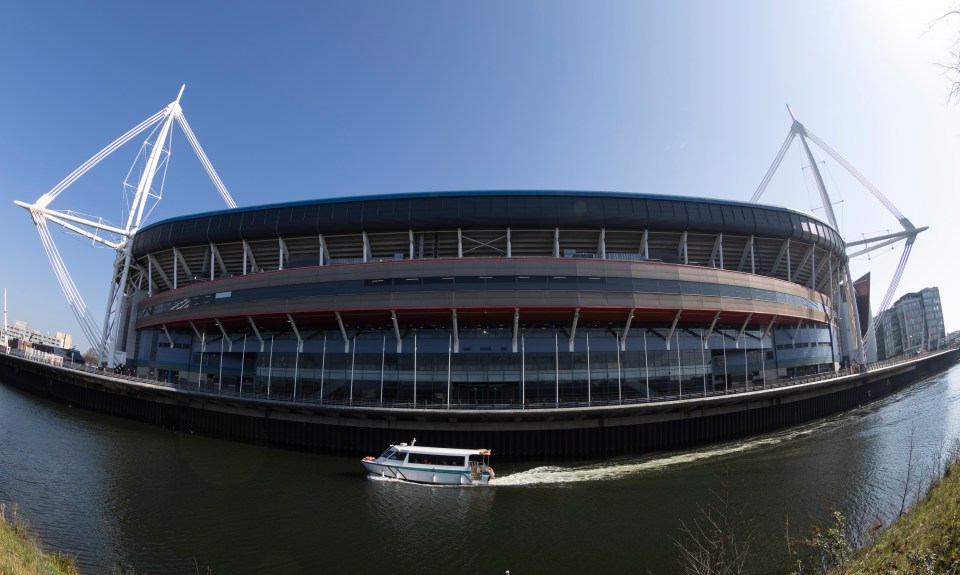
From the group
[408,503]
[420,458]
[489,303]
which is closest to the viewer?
[408,503]

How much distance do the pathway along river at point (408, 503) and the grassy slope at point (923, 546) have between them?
16.3 ft

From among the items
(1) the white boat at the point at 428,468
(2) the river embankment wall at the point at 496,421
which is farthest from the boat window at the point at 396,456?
(2) the river embankment wall at the point at 496,421

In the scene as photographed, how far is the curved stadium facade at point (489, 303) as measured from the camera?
3784 centimetres

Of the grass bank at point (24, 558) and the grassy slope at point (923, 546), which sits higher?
the grassy slope at point (923, 546)

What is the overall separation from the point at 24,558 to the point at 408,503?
15.6 metres

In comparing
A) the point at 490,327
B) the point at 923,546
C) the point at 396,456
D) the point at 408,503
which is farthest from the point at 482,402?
the point at 923,546

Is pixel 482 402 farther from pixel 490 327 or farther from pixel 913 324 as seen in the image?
pixel 913 324

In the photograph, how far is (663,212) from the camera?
4444 cm

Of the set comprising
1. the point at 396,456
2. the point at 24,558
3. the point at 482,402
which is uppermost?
the point at 482,402

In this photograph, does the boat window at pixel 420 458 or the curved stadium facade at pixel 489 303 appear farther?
the curved stadium facade at pixel 489 303

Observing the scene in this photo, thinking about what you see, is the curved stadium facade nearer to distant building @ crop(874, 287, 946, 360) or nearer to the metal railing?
the metal railing

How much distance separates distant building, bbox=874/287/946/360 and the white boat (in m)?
178

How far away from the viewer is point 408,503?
2362cm

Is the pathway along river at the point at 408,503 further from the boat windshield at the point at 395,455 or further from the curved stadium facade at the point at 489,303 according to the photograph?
the curved stadium facade at the point at 489,303
